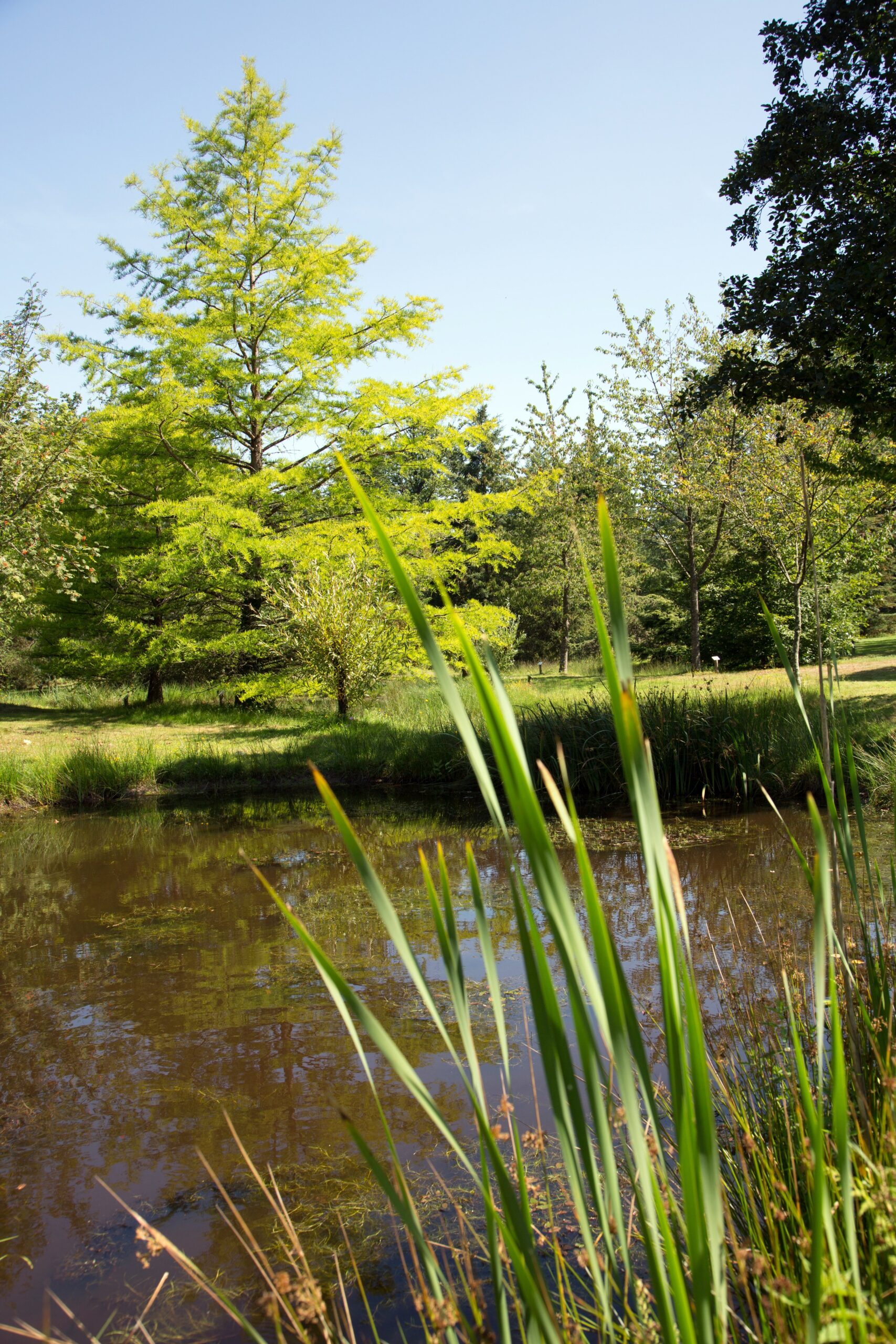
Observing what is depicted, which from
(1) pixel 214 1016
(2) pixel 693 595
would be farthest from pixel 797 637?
(2) pixel 693 595

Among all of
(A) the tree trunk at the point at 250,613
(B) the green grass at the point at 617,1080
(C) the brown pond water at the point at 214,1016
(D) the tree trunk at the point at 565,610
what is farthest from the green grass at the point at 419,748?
(D) the tree trunk at the point at 565,610

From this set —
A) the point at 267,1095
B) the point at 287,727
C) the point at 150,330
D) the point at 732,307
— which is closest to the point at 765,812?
the point at 732,307

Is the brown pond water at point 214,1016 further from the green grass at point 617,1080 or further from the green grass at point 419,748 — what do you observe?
the green grass at point 617,1080

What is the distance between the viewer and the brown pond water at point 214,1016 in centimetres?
269

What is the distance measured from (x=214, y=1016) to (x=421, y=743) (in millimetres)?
7184

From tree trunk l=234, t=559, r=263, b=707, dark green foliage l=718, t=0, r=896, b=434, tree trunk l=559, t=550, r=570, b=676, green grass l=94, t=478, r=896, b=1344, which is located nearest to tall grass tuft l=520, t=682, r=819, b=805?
dark green foliage l=718, t=0, r=896, b=434

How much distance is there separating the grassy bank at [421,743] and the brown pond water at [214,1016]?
0.98 m

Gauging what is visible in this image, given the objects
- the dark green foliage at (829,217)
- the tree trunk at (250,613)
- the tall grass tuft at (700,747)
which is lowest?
the tall grass tuft at (700,747)

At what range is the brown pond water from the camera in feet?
8.83

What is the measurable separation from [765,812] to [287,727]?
7.64 m

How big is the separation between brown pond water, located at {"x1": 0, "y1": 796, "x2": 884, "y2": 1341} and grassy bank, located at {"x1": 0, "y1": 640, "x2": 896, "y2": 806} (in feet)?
3.20

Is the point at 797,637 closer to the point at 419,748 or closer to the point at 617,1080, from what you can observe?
the point at 617,1080

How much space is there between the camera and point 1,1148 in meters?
3.22

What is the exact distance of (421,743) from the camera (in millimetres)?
11391
